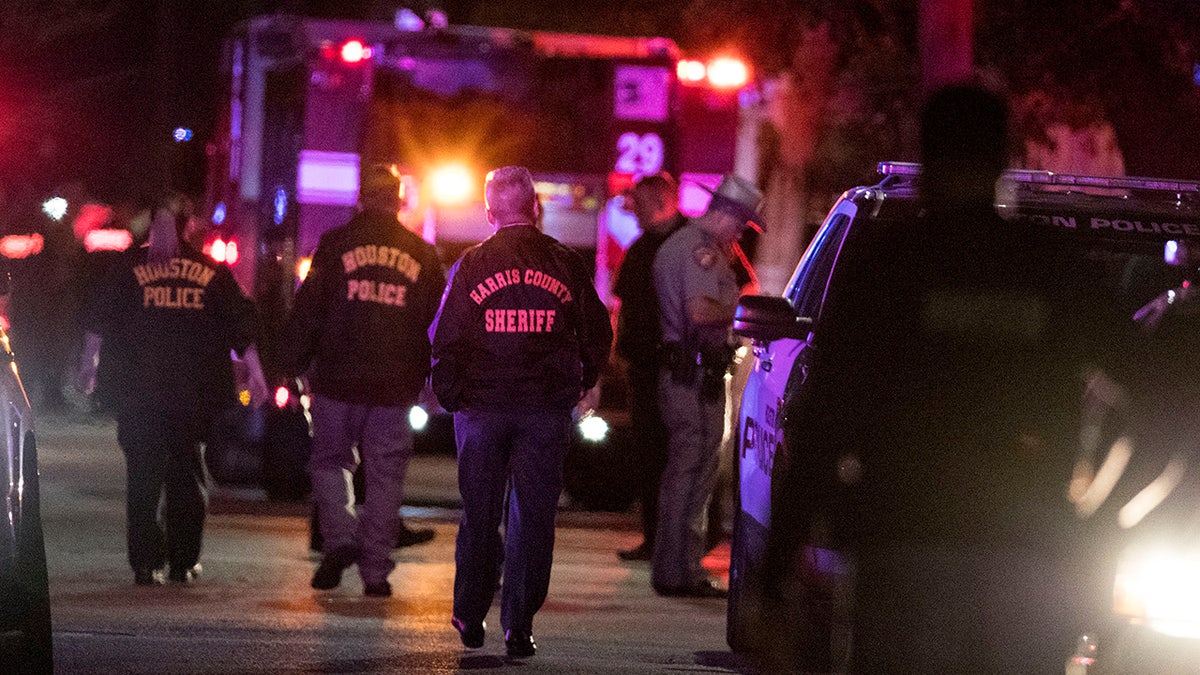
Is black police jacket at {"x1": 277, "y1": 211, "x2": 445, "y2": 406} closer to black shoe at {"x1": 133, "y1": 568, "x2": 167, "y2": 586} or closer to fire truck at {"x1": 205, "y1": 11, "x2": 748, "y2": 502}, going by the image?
black shoe at {"x1": 133, "y1": 568, "x2": 167, "y2": 586}

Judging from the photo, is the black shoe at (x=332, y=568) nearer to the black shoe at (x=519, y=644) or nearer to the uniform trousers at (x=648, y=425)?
the uniform trousers at (x=648, y=425)

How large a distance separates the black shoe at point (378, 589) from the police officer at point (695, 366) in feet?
4.34

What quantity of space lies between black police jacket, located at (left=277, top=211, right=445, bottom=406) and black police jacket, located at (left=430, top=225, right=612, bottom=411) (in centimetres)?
130

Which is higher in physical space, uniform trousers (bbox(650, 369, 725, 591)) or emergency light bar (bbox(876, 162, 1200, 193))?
emergency light bar (bbox(876, 162, 1200, 193))

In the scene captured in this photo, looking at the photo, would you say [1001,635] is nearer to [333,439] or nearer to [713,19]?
[333,439]

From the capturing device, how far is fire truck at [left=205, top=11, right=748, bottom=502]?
14.6m

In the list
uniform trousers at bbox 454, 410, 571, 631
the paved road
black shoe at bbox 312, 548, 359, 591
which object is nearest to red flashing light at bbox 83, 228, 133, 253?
the paved road

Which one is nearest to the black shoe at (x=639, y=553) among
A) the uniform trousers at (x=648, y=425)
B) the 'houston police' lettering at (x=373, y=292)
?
the uniform trousers at (x=648, y=425)

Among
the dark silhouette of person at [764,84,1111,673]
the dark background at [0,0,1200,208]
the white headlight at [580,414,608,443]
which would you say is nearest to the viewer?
the dark silhouette of person at [764,84,1111,673]

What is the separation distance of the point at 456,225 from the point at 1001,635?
9901mm

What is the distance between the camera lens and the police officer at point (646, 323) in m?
10.7

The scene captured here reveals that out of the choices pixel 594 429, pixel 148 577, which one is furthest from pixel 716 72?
pixel 148 577

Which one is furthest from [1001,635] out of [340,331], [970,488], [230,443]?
[230,443]

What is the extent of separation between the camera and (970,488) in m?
5.24
